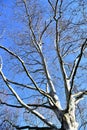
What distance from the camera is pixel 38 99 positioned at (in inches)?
419

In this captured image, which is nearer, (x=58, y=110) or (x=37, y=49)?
(x=58, y=110)

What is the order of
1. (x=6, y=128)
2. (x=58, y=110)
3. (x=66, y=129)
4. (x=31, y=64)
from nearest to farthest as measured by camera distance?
(x=66, y=129) → (x=58, y=110) → (x=6, y=128) → (x=31, y=64)

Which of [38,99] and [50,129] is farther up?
[50,129]

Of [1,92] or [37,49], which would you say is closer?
[1,92]

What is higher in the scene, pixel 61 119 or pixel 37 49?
pixel 37 49

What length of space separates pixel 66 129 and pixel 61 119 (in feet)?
1.24

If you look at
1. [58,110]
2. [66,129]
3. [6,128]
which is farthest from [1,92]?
[66,129]

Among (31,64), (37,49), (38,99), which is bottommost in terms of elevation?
(38,99)

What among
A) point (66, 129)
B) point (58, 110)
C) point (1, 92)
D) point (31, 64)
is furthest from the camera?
point (31, 64)

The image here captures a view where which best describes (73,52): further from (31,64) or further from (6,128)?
(6,128)

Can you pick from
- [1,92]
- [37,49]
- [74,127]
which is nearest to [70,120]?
[74,127]

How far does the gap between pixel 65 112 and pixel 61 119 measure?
0.75 ft

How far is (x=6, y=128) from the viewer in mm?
10430

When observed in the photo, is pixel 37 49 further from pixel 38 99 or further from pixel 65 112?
pixel 65 112
